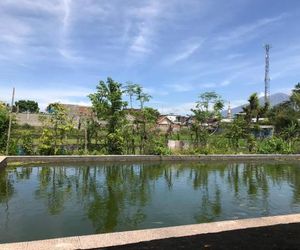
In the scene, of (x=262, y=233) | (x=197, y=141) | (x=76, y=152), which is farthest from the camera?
(x=197, y=141)

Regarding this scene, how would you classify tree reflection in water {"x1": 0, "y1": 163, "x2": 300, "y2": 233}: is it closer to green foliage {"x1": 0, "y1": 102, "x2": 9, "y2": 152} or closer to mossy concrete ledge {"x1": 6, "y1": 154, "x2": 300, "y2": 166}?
mossy concrete ledge {"x1": 6, "y1": 154, "x2": 300, "y2": 166}

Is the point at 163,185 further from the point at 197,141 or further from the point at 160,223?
the point at 197,141

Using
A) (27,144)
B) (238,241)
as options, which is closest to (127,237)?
(238,241)

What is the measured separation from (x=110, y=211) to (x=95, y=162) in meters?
9.84

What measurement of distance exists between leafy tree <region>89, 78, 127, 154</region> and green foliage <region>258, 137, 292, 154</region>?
9139 millimetres

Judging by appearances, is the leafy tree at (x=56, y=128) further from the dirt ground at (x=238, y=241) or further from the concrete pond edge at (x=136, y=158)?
the dirt ground at (x=238, y=241)

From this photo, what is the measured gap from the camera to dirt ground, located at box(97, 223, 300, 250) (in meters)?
5.07

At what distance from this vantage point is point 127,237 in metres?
5.58

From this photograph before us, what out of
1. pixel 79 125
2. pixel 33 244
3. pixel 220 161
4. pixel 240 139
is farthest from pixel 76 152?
pixel 33 244

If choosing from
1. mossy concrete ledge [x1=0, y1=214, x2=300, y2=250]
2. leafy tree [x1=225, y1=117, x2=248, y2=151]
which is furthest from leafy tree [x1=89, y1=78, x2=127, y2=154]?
mossy concrete ledge [x1=0, y1=214, x2=300, y2=250]

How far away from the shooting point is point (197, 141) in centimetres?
2395

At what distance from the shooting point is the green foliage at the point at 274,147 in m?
24.5

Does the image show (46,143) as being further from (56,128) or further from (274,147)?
(274,147)

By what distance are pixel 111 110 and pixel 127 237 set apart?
16.2 meters
